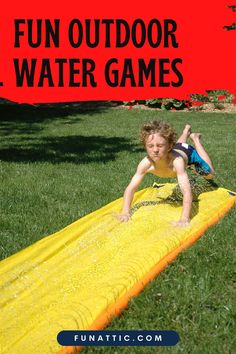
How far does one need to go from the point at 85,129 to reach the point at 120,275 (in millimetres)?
10611

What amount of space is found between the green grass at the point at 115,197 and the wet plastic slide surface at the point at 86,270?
13 centimetres

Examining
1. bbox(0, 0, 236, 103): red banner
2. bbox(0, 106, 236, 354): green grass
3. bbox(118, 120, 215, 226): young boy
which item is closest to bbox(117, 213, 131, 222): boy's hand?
bbox(118, 120, 215, 226): young boy

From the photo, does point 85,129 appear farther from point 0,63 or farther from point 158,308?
point 158,308

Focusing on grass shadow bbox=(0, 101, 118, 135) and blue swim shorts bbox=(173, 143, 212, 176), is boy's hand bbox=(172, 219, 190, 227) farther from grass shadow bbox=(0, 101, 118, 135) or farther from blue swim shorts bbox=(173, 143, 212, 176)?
grass shadow bbox=(0, 101, 118, 135)

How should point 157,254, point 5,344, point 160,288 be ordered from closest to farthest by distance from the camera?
point 5,344
point 160,288
point 157,254

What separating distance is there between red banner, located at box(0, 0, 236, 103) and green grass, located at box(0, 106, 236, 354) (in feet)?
5.58

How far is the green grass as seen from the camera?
3.11 meters

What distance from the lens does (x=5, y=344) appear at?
274cm

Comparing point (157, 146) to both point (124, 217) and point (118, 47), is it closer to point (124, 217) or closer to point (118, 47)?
point (124, 217)

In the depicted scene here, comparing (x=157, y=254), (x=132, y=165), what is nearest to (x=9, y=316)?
(x=157, y=254)

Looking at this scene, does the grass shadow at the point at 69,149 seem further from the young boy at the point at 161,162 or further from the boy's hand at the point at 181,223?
the boy's hand at the point at 181,223

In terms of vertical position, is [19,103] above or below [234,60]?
below

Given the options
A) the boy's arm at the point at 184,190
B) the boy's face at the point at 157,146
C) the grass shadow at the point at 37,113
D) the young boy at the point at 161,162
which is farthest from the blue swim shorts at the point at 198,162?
the grass shadow at the point at 37,113

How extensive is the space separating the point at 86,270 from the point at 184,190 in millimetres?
1398
